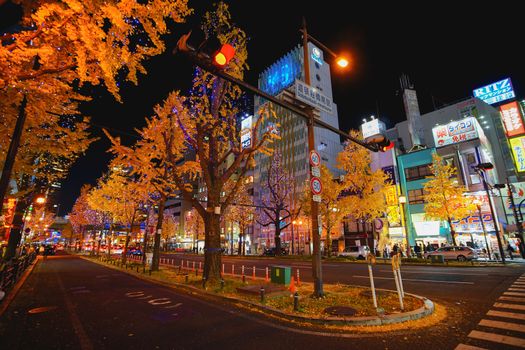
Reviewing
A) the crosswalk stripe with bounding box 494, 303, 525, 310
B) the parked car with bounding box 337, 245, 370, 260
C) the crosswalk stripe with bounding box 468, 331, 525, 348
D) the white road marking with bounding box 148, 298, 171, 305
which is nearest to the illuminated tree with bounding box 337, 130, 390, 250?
the parked car with bounding box 337, 245, 370, 260

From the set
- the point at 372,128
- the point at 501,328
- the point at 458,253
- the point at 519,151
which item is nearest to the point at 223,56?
the point at 501,328

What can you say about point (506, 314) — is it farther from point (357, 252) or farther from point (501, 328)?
point (357, 252)

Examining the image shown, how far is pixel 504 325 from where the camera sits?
591cm

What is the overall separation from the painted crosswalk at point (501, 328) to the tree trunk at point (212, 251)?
9286 millimetres

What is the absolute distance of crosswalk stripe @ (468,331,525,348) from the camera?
489 centimetres

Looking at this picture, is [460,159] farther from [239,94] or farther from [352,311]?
[352,311]

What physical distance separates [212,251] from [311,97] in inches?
329

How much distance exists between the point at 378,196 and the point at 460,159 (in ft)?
52.1

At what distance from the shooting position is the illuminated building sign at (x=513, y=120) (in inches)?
1436

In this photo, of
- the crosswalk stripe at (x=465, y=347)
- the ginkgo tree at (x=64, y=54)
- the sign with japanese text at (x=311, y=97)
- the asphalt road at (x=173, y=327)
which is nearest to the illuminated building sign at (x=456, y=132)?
the asphalt road at (x=173, y=327)

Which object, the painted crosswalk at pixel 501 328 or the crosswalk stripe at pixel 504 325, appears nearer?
the painted crosswalk at pixel 501 328

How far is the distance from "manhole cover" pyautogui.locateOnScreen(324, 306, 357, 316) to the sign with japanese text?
622 cm

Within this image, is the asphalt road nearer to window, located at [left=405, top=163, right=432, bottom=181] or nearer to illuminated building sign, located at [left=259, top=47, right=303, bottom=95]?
window, located at [left=405, top=163, right=432, bottom=181]

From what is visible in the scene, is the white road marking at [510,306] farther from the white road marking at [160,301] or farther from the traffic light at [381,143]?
the white road marking at [160,301]
